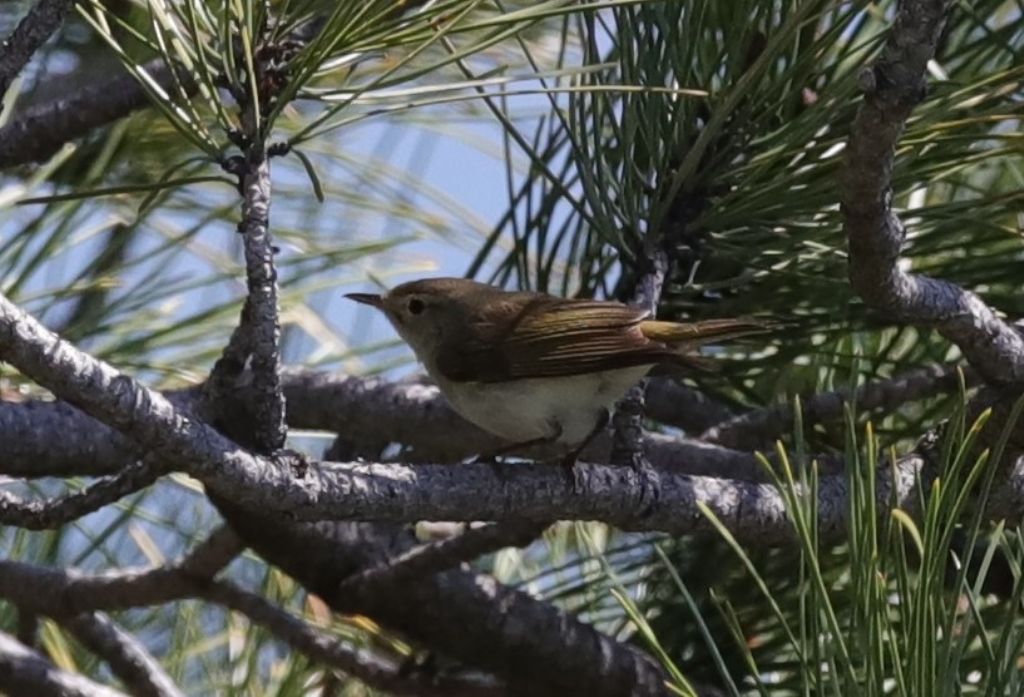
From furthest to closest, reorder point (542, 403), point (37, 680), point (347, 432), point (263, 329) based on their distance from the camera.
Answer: point (542, 403) → point (347, 432) → point (37, 680) → point (263, 329)

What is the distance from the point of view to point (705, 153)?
1.80m

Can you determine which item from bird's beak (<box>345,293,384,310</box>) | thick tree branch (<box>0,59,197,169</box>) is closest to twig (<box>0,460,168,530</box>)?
thick tree branch (<box>0,59,197,169</box>)

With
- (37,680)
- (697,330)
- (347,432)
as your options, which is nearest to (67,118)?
(347,432)

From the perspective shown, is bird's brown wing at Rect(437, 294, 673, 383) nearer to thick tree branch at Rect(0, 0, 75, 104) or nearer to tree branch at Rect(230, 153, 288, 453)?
tree branch at Rect(230, 153, 288, 453)

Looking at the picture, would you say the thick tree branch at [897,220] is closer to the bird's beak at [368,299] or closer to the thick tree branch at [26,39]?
the thick tree branch at [26,39]

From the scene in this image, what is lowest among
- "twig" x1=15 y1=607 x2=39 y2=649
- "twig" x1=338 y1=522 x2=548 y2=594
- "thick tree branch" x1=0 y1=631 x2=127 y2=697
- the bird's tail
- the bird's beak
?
"thick tree branch" x1=0 y1=631 x2=127 y2=697

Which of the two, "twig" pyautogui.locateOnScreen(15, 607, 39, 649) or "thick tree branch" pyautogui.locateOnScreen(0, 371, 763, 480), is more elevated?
"thick tree branch" pyautogui.locateOnScreen(0, 371, 763, 480)

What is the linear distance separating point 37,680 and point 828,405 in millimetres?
940

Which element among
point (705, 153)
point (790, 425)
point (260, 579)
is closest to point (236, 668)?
point (260, 579)

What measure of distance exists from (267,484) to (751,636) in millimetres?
966

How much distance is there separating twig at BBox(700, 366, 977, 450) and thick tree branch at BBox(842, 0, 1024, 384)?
1.14 ft

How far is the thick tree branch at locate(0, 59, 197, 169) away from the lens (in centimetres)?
187

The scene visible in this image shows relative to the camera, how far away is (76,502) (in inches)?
54.7

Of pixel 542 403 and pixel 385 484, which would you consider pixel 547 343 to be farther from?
pixel 385 484
